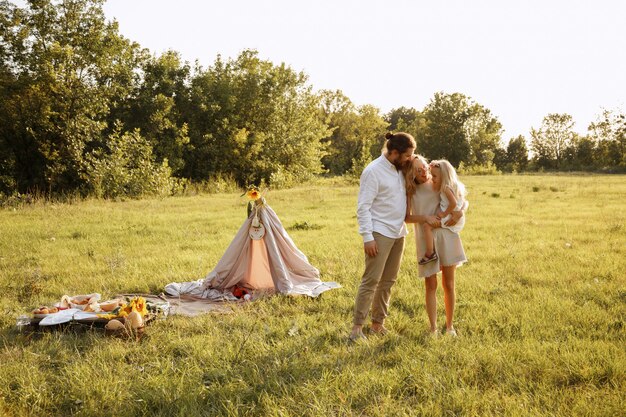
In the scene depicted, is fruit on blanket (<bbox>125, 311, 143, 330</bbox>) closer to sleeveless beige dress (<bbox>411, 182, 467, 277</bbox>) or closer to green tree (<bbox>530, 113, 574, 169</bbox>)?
sleeveless beige dress (<bbox>411, 182, 467, 277</bbox>)

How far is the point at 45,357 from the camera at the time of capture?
17.0 feet

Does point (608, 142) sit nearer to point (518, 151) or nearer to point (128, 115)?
point (518, 151)

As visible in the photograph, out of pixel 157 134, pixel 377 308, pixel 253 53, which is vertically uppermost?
pixel 253 53

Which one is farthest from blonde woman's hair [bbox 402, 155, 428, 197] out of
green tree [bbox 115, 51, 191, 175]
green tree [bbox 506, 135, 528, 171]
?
green tree [bbox 506, 135, 528, 171]

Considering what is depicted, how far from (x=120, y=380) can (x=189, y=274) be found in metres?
4.26

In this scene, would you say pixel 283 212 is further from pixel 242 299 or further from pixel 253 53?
pixel 253 53

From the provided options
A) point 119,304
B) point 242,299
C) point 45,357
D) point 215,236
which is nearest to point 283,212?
point 215,236

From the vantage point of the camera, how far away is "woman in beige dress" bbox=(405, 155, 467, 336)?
5.29 m

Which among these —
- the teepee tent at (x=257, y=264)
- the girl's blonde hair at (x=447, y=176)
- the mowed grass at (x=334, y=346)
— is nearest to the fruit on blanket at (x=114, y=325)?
the mowed grass at (x=334, y=346)

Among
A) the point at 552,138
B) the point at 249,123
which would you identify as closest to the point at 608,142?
the point at 552,138

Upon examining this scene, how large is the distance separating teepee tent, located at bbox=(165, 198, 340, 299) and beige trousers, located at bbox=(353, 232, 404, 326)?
198 cm

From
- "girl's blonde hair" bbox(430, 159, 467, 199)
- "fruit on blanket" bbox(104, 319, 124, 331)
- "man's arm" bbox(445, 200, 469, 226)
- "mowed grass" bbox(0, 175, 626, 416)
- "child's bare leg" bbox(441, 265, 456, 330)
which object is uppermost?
"girl's blonde hair" bbox(430, 159, 467, 199)

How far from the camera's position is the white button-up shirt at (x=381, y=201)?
5156 millimetres

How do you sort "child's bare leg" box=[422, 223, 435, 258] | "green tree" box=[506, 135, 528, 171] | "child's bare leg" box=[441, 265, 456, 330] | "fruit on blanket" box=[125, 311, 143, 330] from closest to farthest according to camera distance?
"child's bare leg" box=[422, 223, 435, 258]
"child's bare leg" box=[441, 265, 456, 330]
"fruit on blanket" box=[125, 311, 143, 330]
"green tree" box=[506, 135, 528, 171]
